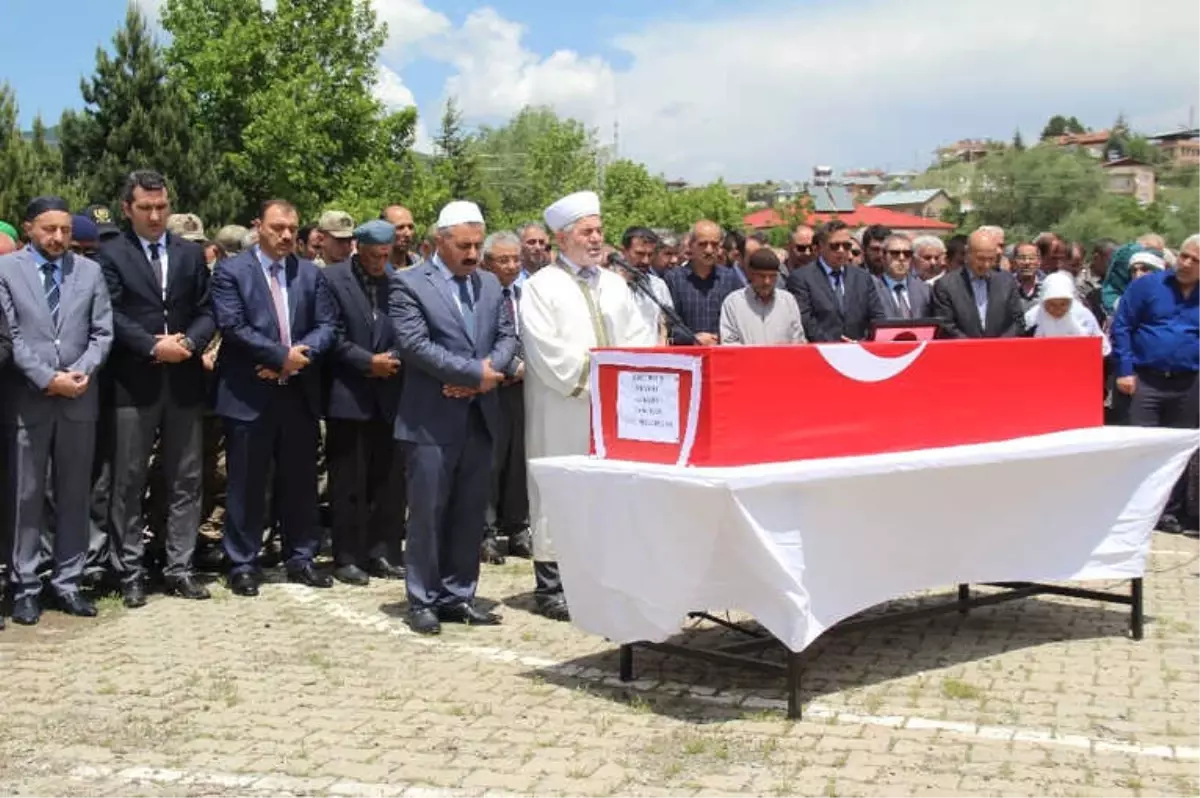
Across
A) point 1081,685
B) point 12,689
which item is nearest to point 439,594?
point 12,689

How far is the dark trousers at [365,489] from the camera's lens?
8.61m

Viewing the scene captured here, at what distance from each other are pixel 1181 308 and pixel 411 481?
648 centimetres

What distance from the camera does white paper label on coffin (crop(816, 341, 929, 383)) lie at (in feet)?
19.1

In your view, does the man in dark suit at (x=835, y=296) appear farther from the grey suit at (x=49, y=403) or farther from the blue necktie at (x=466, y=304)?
the grey suit at (x=49, y=403)

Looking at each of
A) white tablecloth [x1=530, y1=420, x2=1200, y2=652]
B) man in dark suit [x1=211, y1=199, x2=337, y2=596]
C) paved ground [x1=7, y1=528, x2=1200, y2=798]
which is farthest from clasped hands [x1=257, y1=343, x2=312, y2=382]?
white tablecloth [x1=530, y1=420, x2=1200, y2=652]

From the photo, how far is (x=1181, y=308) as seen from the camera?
10.4 meters

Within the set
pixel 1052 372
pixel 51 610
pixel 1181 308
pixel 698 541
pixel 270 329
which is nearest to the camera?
pixel 698 541

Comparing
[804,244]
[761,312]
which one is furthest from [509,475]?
[804,244]

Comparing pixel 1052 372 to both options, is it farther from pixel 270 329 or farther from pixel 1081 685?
pixel 270 329

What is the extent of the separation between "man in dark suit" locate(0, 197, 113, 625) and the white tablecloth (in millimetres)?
2843

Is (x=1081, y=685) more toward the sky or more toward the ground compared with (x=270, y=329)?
more toward the ground

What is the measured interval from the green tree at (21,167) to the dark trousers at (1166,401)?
22.4 meters

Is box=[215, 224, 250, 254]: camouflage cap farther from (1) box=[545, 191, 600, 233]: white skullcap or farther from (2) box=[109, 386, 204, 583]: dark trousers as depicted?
(1) box=[545, 191, 600, 233]: white skullcap

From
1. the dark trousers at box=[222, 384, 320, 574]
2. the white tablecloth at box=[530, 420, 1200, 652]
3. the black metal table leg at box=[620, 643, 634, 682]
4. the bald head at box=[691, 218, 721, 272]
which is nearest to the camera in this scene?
the white tablecloth at box=[530, 420, 1200, 652]
